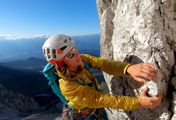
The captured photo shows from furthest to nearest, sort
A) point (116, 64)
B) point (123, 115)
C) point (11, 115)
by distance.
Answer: point (11, 115)
point (123, 115)
point (116, 64)

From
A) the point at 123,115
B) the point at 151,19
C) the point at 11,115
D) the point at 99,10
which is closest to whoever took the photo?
the point at 151,19

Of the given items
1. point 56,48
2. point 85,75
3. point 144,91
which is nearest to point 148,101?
point 144,91

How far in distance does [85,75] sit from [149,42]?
1619mm

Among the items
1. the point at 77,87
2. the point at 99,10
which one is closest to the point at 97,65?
the point at 77,87

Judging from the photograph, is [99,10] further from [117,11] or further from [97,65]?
[97,65]

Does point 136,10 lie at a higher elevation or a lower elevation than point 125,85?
higher

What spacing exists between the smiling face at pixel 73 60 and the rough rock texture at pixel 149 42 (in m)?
1.02

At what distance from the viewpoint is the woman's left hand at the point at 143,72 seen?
19.9ft

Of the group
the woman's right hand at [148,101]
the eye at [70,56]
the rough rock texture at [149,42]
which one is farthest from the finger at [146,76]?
the eye at [70,56]

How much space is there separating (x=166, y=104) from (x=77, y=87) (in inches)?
71.7

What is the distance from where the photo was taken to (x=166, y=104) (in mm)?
6449

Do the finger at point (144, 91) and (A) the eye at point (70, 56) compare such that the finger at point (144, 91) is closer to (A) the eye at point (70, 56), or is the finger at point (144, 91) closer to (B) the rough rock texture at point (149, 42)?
(B) the rough rock texture at point (149, 42)

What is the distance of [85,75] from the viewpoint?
23.1ft

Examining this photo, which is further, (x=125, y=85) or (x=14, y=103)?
(x=14, y=103)
